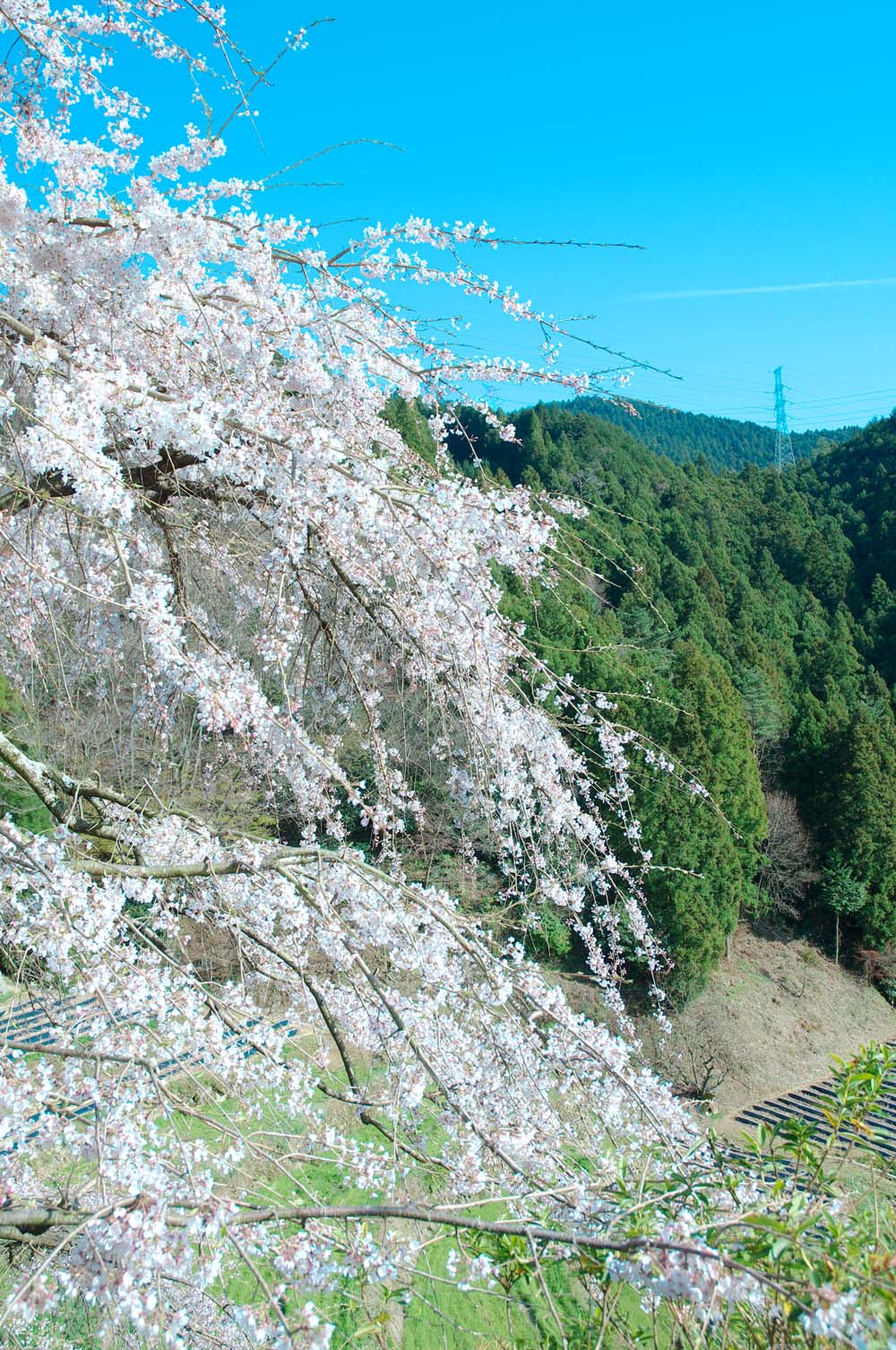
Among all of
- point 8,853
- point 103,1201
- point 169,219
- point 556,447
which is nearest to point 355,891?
point 8,853

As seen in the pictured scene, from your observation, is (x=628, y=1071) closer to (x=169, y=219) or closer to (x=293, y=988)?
(x=293, y=988)

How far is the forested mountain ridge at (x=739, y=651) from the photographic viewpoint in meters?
12.2

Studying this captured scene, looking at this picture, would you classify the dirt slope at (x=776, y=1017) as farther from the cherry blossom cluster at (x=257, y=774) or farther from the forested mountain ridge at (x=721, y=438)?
the forested mountain ridge at (x=721, y=438)

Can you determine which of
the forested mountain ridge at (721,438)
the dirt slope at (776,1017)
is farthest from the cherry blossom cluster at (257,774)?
the forested mountain ridge at (721,438)

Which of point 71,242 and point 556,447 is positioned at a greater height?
point 556,447

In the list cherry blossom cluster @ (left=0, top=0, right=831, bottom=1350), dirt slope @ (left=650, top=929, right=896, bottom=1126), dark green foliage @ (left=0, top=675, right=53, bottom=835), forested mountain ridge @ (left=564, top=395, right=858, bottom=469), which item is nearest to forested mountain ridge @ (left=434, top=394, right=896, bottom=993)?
cherry blossom cluster @ (left=0, top=0, right=831, bottom=1350)

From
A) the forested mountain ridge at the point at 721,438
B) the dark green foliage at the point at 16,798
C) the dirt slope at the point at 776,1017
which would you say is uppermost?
the forested mountain ridge at the point at 721,438

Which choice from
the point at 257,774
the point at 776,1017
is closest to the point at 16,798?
the point at 257,774

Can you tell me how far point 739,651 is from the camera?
28.9m

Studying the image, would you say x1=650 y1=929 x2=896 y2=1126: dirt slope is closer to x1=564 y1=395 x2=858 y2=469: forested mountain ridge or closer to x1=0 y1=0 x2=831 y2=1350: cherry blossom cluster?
x1=0 y1=0 x2=831 y2=1350: cherry blossom cluster

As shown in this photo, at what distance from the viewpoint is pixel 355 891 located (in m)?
2.58

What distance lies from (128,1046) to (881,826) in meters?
20.4

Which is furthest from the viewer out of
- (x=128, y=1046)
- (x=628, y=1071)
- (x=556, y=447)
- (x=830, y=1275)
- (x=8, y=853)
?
(x=556, y=447)

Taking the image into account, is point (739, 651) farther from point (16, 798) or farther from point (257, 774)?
point (257, 774)
